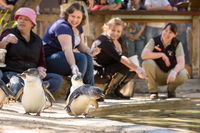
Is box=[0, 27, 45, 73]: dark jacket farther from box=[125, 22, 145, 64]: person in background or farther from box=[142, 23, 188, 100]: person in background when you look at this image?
box=[125, 22, 145, 64]: person in background

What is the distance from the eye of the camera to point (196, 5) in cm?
1255

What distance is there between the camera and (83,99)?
572 cm

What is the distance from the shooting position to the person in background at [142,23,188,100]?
9.61 m

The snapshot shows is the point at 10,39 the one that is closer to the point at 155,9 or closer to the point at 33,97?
the point at 33,97

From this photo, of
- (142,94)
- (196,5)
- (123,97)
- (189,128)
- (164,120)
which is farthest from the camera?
(196,5)

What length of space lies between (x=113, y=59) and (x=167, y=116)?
8.38 feet

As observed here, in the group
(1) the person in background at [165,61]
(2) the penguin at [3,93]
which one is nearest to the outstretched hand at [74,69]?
(2) the penguin at [3,93]

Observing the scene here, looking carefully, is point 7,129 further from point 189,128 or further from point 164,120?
point 164,120

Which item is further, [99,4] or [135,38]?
[99,4]

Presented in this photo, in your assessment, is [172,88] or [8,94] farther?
[172,88]

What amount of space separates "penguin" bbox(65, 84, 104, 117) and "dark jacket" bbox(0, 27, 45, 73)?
1.93 m

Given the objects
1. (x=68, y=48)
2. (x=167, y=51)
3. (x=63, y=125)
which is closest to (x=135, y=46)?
(x=167, y=51)

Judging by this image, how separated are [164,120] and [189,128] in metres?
0.85

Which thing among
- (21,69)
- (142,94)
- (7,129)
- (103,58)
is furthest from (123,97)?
(7,129)
